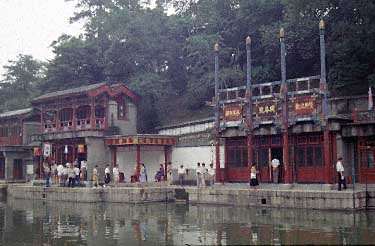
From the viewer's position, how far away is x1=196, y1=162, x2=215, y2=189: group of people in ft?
102

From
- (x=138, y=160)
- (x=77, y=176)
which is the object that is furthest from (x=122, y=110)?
(x=77, y=176)

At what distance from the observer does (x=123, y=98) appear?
4178 cm

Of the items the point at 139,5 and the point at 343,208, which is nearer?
the point at 343,208

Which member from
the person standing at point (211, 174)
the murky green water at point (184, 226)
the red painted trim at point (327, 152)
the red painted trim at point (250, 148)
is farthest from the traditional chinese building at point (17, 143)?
the red painted trim at point (327, 152)

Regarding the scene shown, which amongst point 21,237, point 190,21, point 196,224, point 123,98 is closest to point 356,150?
point 196,224

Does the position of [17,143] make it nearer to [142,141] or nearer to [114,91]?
[114,91]

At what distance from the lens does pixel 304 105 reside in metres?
26.6

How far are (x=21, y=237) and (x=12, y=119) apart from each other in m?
33.2

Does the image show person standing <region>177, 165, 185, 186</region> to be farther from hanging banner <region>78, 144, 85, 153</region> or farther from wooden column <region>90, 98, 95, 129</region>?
wooden column <region>90, 98, 95, 129</region>

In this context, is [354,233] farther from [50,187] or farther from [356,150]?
[50,187]

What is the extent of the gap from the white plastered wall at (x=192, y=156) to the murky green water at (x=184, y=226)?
735 centimetres

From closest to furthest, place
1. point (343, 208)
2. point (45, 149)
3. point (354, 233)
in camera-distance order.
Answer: point (354, 233) < point (343, 208) < point (45, 149)

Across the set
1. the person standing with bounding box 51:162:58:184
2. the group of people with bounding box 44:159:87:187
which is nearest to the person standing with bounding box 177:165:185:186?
the group of people with bounding box 44:159:87:187

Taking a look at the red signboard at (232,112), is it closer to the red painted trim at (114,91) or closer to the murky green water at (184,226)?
the murky green water at (184,226)
